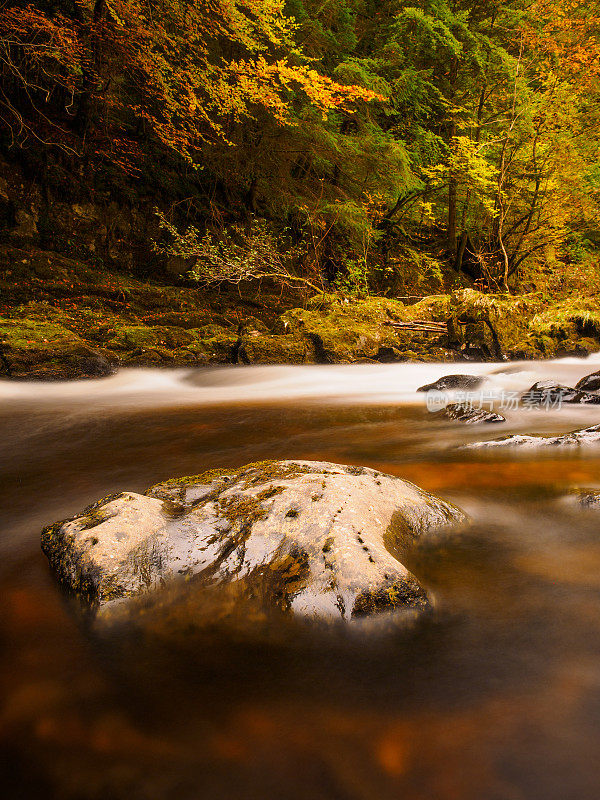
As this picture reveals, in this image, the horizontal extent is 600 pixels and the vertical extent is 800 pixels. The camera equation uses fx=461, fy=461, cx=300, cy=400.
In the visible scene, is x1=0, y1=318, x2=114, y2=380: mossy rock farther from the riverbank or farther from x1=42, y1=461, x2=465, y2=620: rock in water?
x1=42, y1=461, x2=465, y2=620: rock in water

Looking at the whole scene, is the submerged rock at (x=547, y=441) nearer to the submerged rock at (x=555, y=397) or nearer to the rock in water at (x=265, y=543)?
the rock in water at (x=265, y=543)

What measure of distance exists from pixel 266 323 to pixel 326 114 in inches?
219

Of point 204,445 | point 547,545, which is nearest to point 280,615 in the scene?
point 547,545

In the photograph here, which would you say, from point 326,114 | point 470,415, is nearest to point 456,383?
point 470,415

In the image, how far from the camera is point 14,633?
1.87 m

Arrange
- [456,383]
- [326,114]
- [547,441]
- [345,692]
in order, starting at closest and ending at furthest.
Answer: [345,692] → [547,441] → [456,383] → [326,114]

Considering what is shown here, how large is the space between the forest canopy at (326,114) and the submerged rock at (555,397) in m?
8.15

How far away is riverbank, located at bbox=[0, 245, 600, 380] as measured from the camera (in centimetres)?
1013

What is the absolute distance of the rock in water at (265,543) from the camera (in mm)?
1885

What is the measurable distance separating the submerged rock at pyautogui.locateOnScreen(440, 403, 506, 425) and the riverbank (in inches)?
203

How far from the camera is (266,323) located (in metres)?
12.8

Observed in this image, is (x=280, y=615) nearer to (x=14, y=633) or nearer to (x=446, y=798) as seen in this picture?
(x=446, y=798)

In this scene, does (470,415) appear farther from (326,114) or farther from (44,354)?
(326,114)

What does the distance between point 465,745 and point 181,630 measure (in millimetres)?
1066
